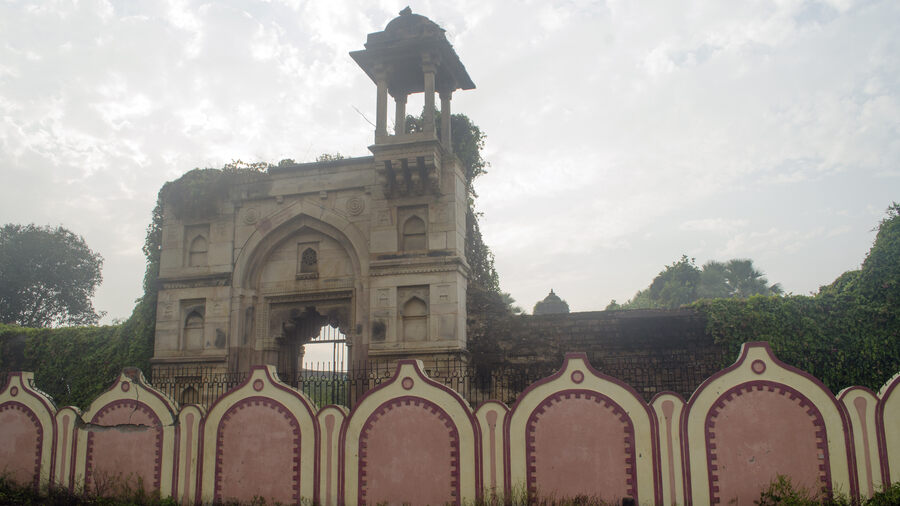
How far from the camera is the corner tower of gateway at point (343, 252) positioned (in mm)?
14219

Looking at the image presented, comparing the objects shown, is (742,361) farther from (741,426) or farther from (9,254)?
(9,254)

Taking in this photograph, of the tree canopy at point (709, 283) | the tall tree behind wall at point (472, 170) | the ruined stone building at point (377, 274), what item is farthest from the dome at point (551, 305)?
the ruined stone building at point (377, 274)

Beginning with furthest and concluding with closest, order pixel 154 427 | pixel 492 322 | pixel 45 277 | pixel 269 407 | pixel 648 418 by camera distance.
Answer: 1. pixel 45 277
2. pixel 492 322
3. pixel 154 427
4. pixel 269 407
5. pixel 648 418

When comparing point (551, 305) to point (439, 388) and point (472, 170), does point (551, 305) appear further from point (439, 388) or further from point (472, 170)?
point (439, 388)

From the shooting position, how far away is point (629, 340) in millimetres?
13672

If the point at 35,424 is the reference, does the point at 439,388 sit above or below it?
above

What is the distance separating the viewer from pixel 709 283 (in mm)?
40594

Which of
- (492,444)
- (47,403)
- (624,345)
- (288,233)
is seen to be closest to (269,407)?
(492,444)

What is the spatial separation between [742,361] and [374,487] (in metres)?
4.59

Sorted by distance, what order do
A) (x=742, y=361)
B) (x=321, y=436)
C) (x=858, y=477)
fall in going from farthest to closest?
(x=321, y=436) < (x=742, y=361) < (x=858, y=477)

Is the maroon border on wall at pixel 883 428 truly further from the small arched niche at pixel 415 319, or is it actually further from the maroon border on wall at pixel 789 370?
the small arched niche at pixel 415 319

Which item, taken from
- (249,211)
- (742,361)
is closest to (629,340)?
(742,361)

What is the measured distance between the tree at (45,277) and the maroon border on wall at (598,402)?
30.1 m

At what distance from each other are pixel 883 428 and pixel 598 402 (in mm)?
3028
